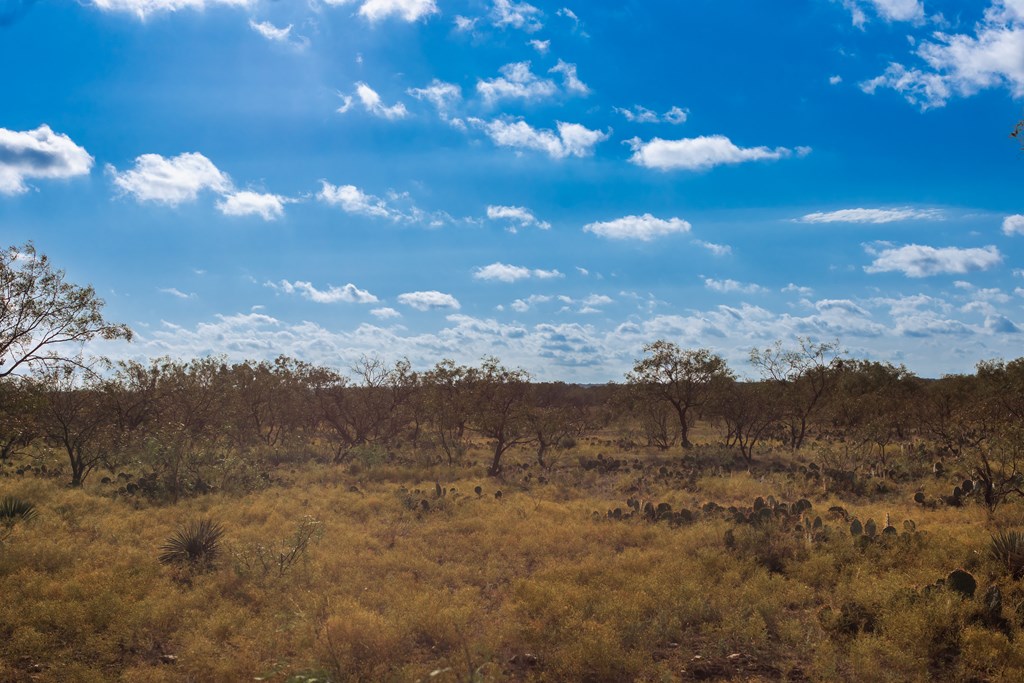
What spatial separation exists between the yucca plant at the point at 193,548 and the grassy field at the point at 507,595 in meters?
0.28

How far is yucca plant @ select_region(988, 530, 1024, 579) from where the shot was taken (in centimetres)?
1123

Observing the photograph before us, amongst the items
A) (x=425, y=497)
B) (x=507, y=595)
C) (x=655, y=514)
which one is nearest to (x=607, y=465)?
(x=425, y=497)

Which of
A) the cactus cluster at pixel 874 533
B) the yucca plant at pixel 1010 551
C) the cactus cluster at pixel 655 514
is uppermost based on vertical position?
the yucca plant at pixel 1010 551

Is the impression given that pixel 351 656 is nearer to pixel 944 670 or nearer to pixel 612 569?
pixel 612 569

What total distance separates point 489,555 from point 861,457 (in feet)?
64.5

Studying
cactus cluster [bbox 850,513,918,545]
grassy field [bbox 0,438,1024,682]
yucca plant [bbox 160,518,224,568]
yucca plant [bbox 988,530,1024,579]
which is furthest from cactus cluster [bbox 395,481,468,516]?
yucca plant [bbox 988,530,1024,579]

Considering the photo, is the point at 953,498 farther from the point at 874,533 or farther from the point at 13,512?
the point at 13,512

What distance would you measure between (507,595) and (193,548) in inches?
287

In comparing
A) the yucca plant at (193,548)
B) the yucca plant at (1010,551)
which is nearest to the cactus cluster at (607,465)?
the yucca plant at (1010,551)

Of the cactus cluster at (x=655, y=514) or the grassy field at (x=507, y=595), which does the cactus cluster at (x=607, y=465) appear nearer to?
the grassy field at (x=507, y=595)

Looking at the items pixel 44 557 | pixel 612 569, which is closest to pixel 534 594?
pixel 612 569

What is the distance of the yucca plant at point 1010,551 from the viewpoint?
442 inches

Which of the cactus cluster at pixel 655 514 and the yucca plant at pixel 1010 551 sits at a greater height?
the yucca plant at pixel 1010 551

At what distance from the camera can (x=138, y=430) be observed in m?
26.8
